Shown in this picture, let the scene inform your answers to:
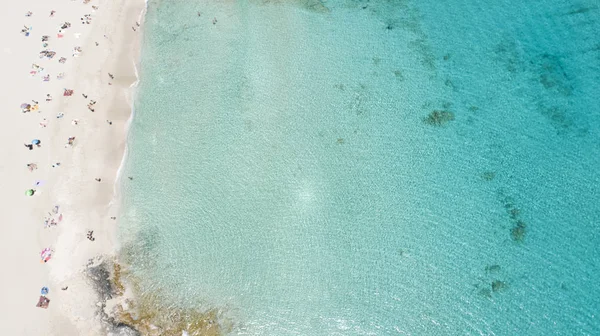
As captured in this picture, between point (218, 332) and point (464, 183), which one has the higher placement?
point (464, 183)

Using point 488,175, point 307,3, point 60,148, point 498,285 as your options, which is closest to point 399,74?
point 488,175

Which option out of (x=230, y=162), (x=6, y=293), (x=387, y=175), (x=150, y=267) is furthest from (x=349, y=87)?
(x=6, y=293)

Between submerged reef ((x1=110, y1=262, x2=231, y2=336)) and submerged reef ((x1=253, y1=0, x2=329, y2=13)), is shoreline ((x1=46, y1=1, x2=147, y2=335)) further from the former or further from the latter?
submerged reef ((x1=253, y1=0, x2=329, y2=13))

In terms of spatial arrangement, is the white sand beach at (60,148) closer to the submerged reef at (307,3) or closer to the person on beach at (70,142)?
the person on beach at (70,142)

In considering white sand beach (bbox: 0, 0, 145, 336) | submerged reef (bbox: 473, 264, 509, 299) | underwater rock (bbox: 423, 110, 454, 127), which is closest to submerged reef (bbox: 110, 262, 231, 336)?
white sand beach (bbox: 0, 0, 145, 336)

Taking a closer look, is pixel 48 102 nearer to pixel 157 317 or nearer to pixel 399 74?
pixel 157 317

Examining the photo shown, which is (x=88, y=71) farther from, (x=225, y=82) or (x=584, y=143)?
(x=584, y=143)

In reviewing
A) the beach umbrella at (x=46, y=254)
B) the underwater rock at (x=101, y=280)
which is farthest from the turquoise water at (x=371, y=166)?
the beach umbrella at (x=46, y=254)
